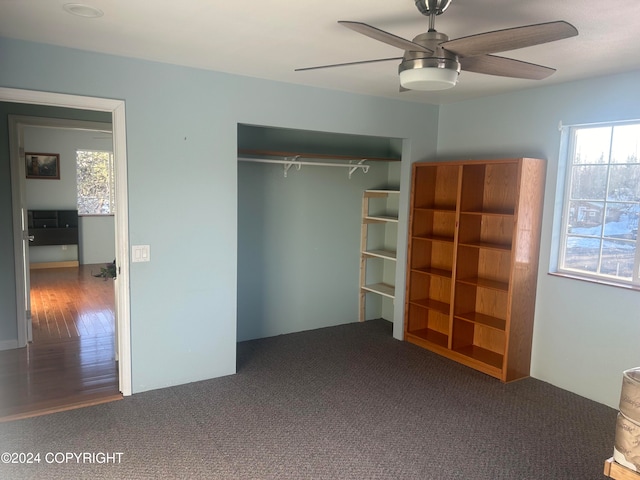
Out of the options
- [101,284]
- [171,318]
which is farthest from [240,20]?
[101,284]

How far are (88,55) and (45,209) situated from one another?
239 inches

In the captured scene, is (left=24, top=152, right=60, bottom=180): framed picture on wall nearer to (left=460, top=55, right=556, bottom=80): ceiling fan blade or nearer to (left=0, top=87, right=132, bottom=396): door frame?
(left=0, top=87, right=132, bottom=396): door frame

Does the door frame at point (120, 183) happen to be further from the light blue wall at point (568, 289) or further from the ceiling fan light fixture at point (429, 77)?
the light blue wall at point (568, 289)

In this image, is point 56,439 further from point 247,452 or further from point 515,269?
point 515,269

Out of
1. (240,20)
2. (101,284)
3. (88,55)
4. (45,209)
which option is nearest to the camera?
(240,20)

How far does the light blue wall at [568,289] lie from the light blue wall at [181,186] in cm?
168

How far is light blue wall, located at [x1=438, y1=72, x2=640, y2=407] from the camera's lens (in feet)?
10.9

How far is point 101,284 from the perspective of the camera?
23.1ft

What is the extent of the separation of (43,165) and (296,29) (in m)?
7.19

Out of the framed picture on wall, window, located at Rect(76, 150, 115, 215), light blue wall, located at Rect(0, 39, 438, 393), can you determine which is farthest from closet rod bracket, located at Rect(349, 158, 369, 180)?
the framed picture on wall

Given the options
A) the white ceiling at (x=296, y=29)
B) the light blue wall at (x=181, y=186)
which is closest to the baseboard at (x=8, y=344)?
the light blue wall at (x=181, y=186)

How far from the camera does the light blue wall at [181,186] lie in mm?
3219

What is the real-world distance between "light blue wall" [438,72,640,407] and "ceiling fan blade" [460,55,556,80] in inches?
59.3

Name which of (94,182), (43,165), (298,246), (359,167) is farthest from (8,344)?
(94,182)
